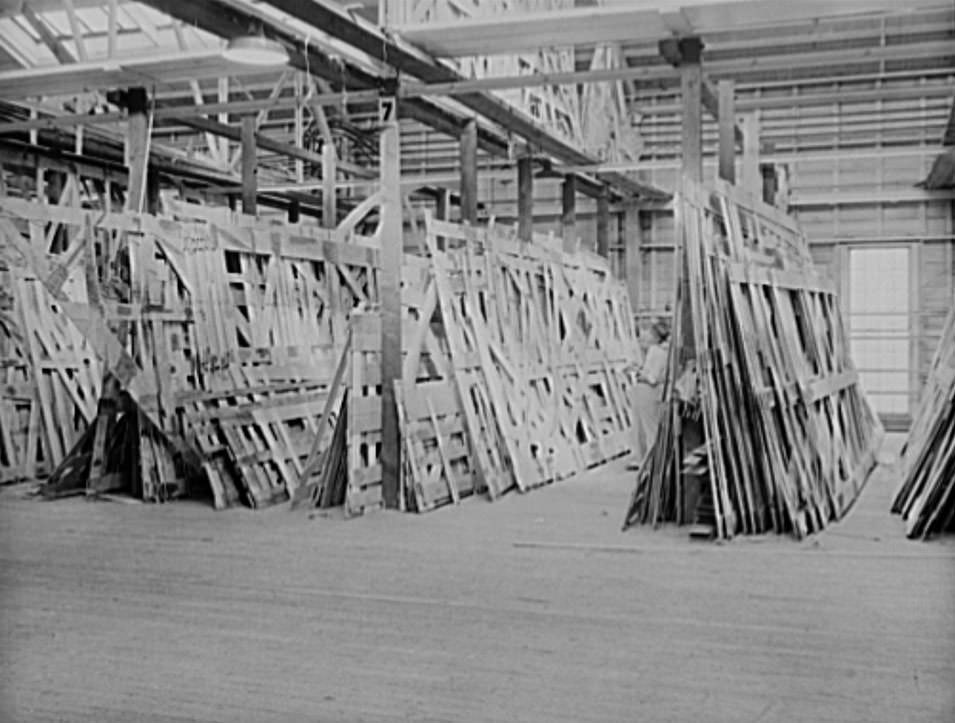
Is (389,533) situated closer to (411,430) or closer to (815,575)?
(411,430)

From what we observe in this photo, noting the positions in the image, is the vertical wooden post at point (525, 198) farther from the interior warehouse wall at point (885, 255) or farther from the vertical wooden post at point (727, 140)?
the interior warehouse wall at point (885, 255)

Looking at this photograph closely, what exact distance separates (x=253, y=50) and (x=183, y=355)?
3.69 m

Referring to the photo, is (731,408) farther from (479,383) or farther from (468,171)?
(468,171)

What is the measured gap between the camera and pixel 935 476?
8.77 m

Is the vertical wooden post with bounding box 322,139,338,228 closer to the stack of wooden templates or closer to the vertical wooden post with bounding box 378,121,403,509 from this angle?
the stack of wooden templates

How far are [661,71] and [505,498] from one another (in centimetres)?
401

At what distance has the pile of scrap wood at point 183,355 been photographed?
1063 cm

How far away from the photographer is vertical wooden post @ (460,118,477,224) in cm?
1258

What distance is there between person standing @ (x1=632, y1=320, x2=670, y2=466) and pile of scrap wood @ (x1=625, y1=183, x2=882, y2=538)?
2371 millimetres

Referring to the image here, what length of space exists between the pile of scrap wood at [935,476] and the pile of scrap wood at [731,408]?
58 cm

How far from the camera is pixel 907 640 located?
5.86 meters

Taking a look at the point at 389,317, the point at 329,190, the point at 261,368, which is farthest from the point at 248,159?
the point at 389,317

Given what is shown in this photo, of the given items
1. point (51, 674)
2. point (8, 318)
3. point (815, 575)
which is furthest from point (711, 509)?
point (8, 318)

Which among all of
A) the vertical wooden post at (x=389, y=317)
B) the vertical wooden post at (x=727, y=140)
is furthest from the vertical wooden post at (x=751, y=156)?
the vertical wooden post at (x=389, y=317)
